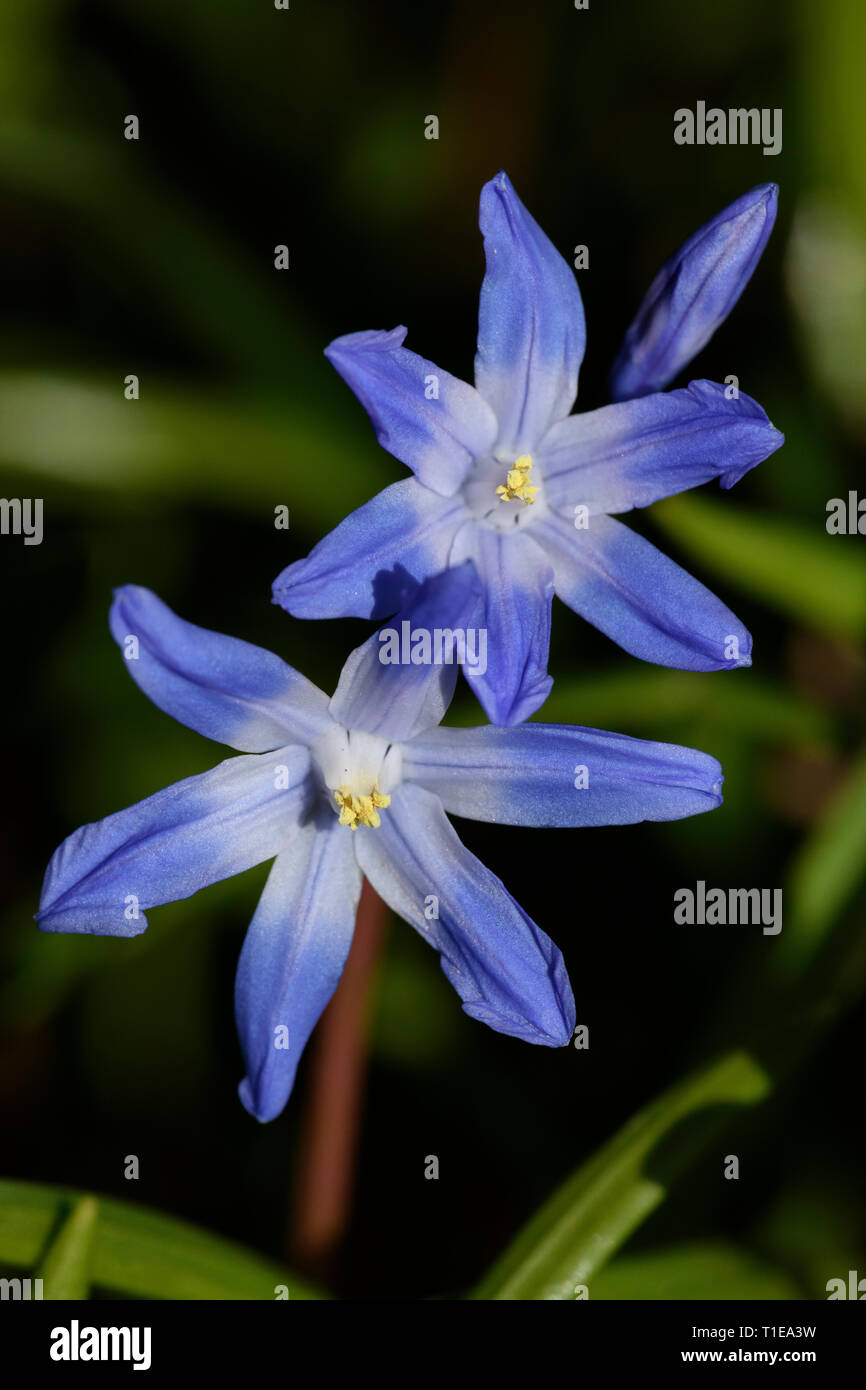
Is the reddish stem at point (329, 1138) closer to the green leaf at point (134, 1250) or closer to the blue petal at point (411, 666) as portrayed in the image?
the green leaf at point (134, 1250)

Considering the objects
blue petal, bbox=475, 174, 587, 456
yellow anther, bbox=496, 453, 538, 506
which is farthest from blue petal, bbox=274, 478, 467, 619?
blue petal, bbox=475, 174, 587, 456

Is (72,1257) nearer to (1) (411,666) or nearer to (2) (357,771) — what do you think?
(2) (357,771)

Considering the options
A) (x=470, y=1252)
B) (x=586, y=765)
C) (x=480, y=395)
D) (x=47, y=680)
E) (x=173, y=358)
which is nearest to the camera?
(x=586, y=765)

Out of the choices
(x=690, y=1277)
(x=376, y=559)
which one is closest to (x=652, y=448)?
(x=376, y=559)

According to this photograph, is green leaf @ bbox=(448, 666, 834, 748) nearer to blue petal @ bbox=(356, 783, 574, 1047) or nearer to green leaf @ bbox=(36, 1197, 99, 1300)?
blue petal @ bbox=(356, 783, 574, 1047)

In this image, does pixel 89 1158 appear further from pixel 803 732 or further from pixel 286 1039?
pixel 803 732

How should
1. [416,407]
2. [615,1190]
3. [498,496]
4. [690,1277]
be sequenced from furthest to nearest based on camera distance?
[690,1277]
[498,496]
[615,1190]
[416,407]
